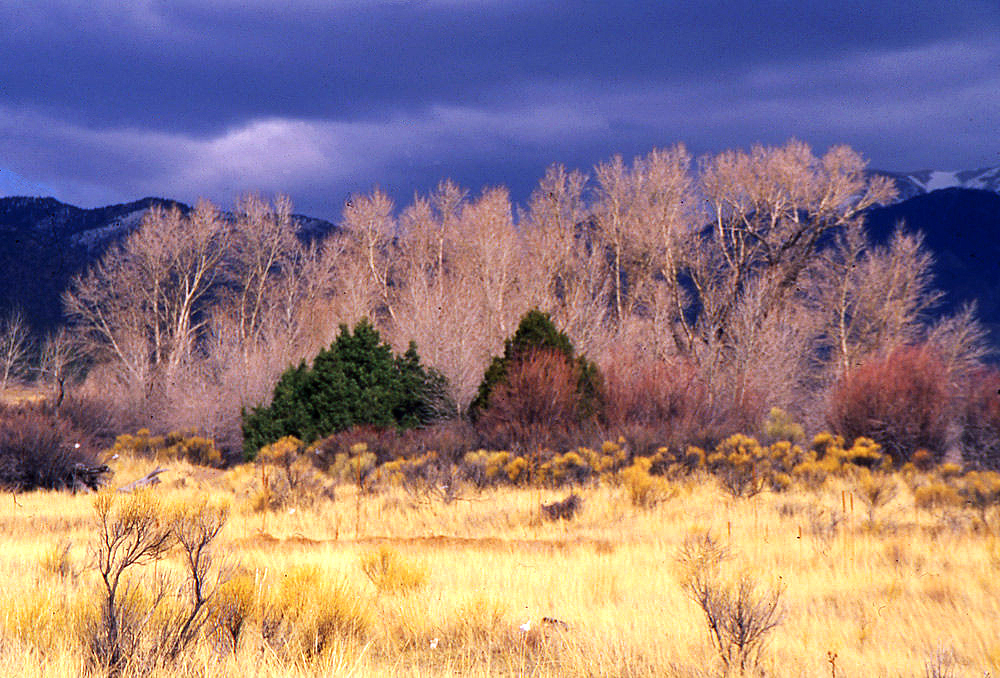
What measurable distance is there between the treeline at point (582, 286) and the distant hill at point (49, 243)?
20136 millimetres

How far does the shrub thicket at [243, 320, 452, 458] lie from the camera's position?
988 inches

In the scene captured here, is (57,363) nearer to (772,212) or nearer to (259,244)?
(259,244)

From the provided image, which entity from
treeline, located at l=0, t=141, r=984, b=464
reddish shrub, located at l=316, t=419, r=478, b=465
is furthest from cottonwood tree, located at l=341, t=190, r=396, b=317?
reddish shrub, located at l=316, t=419, r=478, b=465

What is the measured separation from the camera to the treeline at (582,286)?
34156 millimetres

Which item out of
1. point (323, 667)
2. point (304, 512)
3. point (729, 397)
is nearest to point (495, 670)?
point (323, 667)

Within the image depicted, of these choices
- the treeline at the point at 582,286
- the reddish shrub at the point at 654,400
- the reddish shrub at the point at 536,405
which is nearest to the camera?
the reddish shrub at the point at 536,405

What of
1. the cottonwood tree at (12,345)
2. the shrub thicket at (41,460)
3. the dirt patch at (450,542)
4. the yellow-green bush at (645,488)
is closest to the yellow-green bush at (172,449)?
the shrub thicket at (41,460)

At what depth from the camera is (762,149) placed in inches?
1575

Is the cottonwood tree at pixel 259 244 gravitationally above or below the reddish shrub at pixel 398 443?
above

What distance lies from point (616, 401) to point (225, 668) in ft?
66.6

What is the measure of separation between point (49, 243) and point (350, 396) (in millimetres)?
97888

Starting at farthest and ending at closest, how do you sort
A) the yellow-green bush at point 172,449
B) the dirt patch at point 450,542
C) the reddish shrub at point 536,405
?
the yellow-green bush at point 172,449 < the reddish shrub at point 536,405 < the dirt patch at point 450,542

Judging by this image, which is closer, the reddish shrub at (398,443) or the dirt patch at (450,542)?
the dirt patch at (450,542)

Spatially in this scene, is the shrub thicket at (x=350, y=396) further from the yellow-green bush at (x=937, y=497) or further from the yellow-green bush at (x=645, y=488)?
the yellow-green bush at (x=937, y=497)
